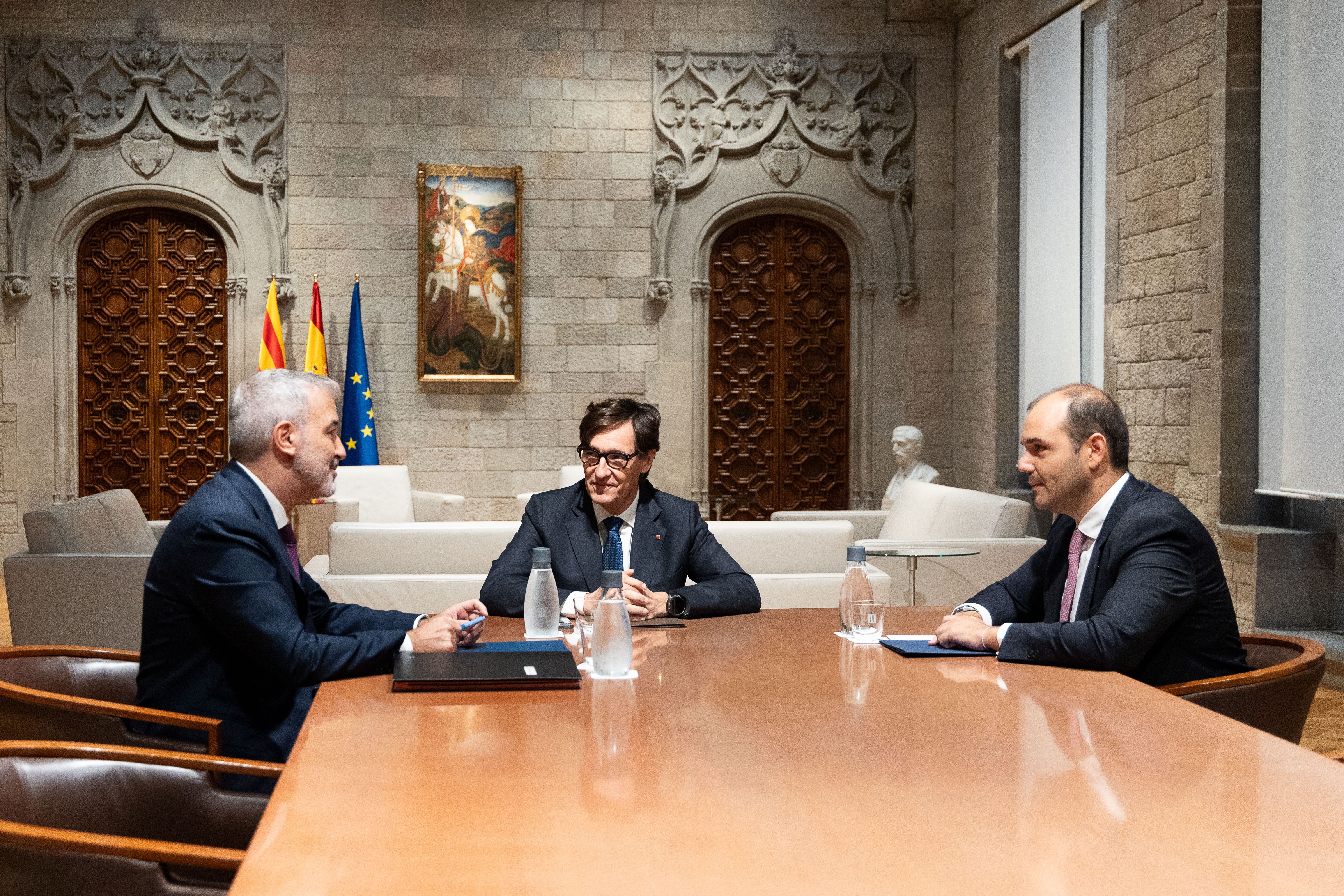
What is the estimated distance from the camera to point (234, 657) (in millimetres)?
2277

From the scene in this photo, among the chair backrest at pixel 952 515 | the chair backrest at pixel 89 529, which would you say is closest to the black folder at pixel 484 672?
the chair backrest at pixel 89 529

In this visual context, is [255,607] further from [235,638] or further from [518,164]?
[518,164]

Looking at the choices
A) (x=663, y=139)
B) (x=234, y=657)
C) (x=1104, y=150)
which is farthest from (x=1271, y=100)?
(x=234, y=657)

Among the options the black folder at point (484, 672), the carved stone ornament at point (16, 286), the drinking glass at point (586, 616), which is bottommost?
the black folder at point (484, 672)

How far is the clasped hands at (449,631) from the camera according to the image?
2369 millimetres

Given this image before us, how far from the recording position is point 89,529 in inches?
206

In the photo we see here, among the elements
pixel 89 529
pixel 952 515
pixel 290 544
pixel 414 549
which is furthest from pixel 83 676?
pixel 952 515

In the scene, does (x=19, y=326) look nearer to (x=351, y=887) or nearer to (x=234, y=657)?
(x=234, y=657)

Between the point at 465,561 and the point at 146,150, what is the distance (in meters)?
5.92

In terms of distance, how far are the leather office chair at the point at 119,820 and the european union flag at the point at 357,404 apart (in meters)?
6.90

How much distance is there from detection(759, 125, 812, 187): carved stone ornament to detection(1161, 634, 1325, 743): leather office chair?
7340 millimetres

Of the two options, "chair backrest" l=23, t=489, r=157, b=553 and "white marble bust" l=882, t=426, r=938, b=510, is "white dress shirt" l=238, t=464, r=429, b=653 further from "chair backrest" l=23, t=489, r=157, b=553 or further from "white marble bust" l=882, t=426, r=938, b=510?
"white marble bust" l=882, t=426, r=938, b=510

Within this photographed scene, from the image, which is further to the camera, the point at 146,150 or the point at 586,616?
the point at 146,150

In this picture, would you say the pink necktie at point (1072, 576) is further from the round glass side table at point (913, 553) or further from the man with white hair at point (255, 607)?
the round glass side table at point (913, 553)
